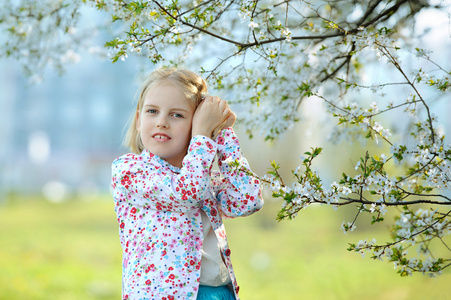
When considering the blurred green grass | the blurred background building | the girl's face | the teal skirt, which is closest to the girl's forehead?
the girl's face

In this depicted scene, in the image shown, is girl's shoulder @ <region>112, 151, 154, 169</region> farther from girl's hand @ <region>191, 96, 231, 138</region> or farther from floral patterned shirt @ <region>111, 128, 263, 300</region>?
girl's hand @ <region>191, 96, 231, 138</region>

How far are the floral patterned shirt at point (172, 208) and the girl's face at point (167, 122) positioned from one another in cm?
4

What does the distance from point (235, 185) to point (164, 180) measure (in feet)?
0.70

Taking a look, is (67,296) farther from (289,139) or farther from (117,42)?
(117,42)

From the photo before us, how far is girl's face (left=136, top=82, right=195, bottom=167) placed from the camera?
154cm

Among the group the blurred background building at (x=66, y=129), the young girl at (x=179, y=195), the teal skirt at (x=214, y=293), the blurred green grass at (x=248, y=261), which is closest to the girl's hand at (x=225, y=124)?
the young girl at (x=179, y=195)

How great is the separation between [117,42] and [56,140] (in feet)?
37.7

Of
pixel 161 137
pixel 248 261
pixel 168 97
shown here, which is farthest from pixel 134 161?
pixel 248 261

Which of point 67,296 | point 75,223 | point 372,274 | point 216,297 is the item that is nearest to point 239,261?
point 372,274

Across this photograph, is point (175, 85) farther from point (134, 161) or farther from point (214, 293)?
point (214, 293)

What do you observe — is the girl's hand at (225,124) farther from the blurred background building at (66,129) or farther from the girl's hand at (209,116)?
the blurred background building at (66,129)

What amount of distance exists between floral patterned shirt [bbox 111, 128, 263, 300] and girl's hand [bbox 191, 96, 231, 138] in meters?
0.04

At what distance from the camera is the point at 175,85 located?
1.57m

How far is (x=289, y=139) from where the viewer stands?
27.5 ft
